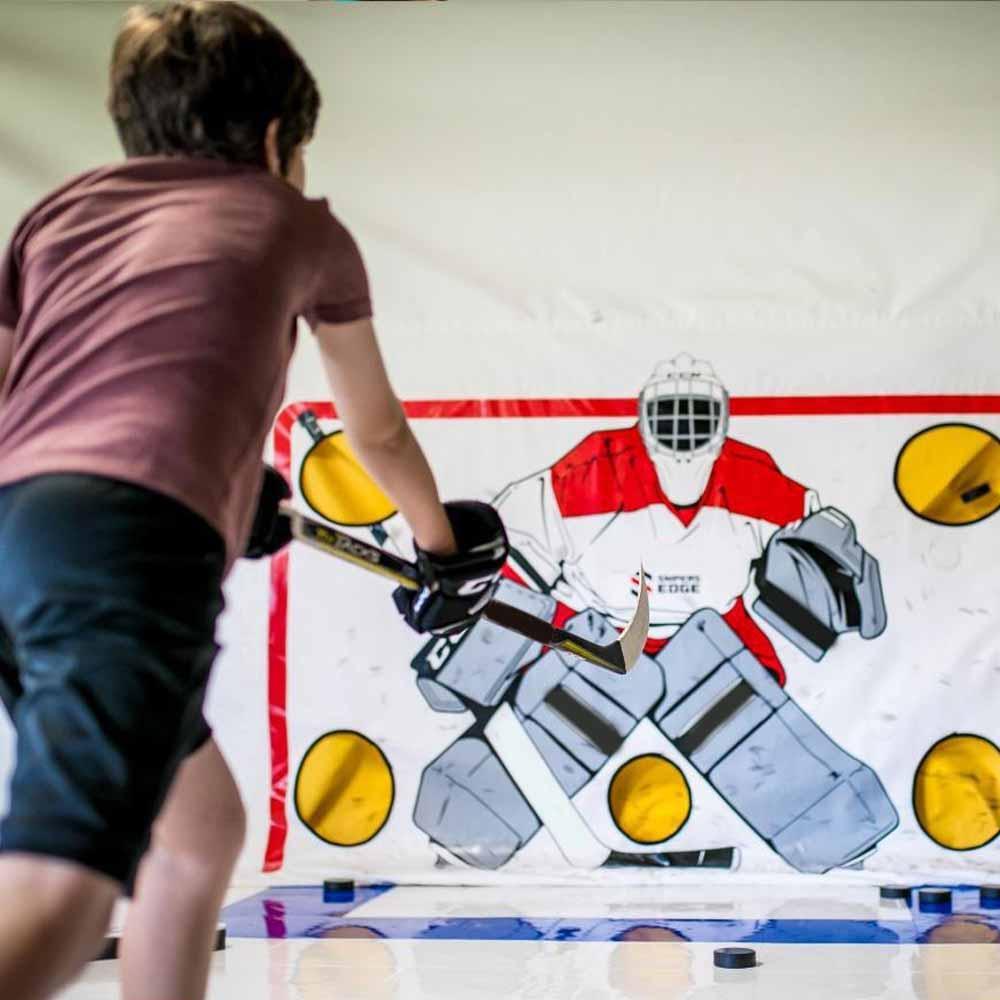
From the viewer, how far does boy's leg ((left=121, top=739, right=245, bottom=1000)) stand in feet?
5.18

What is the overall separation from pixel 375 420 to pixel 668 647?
81.1 inches

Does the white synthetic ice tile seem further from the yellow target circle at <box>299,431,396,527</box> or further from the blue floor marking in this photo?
the yellow target circle at <box>299,431,396,527</box>

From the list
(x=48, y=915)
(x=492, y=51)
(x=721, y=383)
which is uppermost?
(x=492, y=51)

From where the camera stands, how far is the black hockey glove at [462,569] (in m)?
1.85

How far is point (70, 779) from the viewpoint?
47.2 inches

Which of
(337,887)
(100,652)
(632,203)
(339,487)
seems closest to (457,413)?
(339,487)

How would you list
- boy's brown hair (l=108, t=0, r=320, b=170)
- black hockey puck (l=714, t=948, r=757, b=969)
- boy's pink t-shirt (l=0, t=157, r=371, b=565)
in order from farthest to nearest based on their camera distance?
black hockey puck (l=714, t=948, r=757, b=969) < boy's brown hair (l=108, t=0, r=320, b=170) < boy's pink t-shirt (l=0, t=157, r=371, b=565)

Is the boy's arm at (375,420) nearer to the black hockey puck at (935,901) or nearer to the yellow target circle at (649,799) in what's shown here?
the black hockey puck at (935,901)

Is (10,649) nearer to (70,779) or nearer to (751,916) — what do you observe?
(70,779)

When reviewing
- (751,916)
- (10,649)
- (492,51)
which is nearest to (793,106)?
(492,51)

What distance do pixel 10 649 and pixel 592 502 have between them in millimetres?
2341

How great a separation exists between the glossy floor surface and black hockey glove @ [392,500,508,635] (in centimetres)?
74

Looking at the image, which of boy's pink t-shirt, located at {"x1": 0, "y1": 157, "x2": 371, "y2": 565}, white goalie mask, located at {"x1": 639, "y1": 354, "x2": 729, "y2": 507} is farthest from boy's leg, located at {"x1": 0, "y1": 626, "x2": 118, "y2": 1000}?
white goalie mask, located at {"x1": 639, "y1": 354, "x2": 729, "y2": 507}

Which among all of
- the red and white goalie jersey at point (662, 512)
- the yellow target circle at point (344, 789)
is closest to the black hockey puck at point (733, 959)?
the red and white goalie jersey at point (662, 512)
